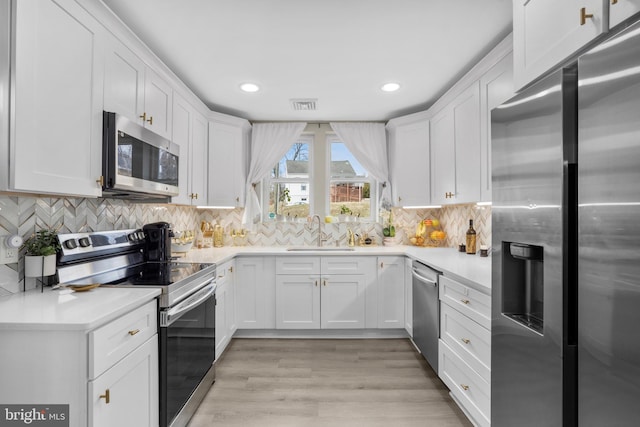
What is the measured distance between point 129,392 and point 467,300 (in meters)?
1.79

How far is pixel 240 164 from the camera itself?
11.5 feet

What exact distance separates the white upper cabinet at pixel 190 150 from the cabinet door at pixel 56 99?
0.97 m

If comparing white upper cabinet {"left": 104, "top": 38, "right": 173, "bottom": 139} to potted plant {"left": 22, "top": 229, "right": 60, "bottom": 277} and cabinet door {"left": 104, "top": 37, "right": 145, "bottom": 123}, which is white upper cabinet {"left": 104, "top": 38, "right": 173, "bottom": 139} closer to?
cabinet door {"left": 104, "top": 37, "right": 145, "bottom": 123}


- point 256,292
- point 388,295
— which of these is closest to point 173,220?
point 256,292

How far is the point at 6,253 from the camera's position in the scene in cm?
146

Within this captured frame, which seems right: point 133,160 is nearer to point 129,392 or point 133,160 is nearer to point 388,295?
point 129,392

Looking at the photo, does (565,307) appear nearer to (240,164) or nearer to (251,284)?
(251,284)

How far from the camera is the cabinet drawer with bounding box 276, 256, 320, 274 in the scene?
3207mm

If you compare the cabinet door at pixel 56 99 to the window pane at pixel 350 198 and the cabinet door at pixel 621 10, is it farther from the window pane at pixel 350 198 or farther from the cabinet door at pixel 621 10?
the window pane at pixel 350 198

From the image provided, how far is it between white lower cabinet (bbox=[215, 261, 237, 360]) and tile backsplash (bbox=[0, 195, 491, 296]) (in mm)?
748

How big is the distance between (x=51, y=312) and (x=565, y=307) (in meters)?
1.78

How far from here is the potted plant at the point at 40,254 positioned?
152 cm

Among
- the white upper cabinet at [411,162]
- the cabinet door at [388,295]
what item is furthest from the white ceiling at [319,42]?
the cabinet door at [388,295]

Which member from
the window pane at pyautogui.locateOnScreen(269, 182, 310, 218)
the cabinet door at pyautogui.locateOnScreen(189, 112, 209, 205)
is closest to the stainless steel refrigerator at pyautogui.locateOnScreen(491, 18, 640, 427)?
the cabinet door at pyautogui.locateOnScreen(189, 112, 209, 205)
